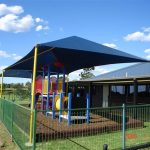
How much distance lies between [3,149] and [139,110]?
440cm

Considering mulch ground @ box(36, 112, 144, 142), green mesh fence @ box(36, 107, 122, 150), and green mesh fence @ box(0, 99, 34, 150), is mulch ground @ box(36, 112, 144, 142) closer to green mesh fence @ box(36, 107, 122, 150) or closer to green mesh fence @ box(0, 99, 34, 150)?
green mesh fence @ box(36, 107, 122, 150)

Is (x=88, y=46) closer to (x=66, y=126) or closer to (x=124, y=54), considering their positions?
(x=124, y=54)

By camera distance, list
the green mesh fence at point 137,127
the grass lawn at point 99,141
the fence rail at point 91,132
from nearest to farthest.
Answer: the fence rail at point 91,132 < the grass lawn at point 99,141 < the green mesh fence at point 137,127

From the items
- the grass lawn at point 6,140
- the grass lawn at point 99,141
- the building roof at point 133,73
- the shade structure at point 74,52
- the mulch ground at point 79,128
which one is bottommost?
the grass lawn at point 6,140

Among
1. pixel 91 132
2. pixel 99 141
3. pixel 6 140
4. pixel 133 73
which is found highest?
pixel 133 73

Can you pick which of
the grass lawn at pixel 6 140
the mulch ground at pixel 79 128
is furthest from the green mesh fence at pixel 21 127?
the mulch ground at pixel 79 128

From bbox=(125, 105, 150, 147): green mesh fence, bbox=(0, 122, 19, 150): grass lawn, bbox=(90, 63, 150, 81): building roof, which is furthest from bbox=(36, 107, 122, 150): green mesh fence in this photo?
bbox=(90, 63, 150, 81): building roof

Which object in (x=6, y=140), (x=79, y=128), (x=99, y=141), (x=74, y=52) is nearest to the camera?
(x=99, y=141)

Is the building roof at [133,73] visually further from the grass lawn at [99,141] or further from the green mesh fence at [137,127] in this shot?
the grass lawn at [99,141]

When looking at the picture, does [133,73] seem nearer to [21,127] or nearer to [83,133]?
[83,133]

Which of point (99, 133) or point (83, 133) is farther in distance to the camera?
point (99, 133)

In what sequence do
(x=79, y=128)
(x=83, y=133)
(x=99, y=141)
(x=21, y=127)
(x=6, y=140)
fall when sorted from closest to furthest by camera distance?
(x=21, y=127)
(x=99, y=141)
(x=6, y=140)
(x=83, y=133)
(x=79, y=128)

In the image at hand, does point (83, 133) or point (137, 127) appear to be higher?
point (137, 127)

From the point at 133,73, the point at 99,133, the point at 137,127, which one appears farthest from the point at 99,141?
the point at 133,73
